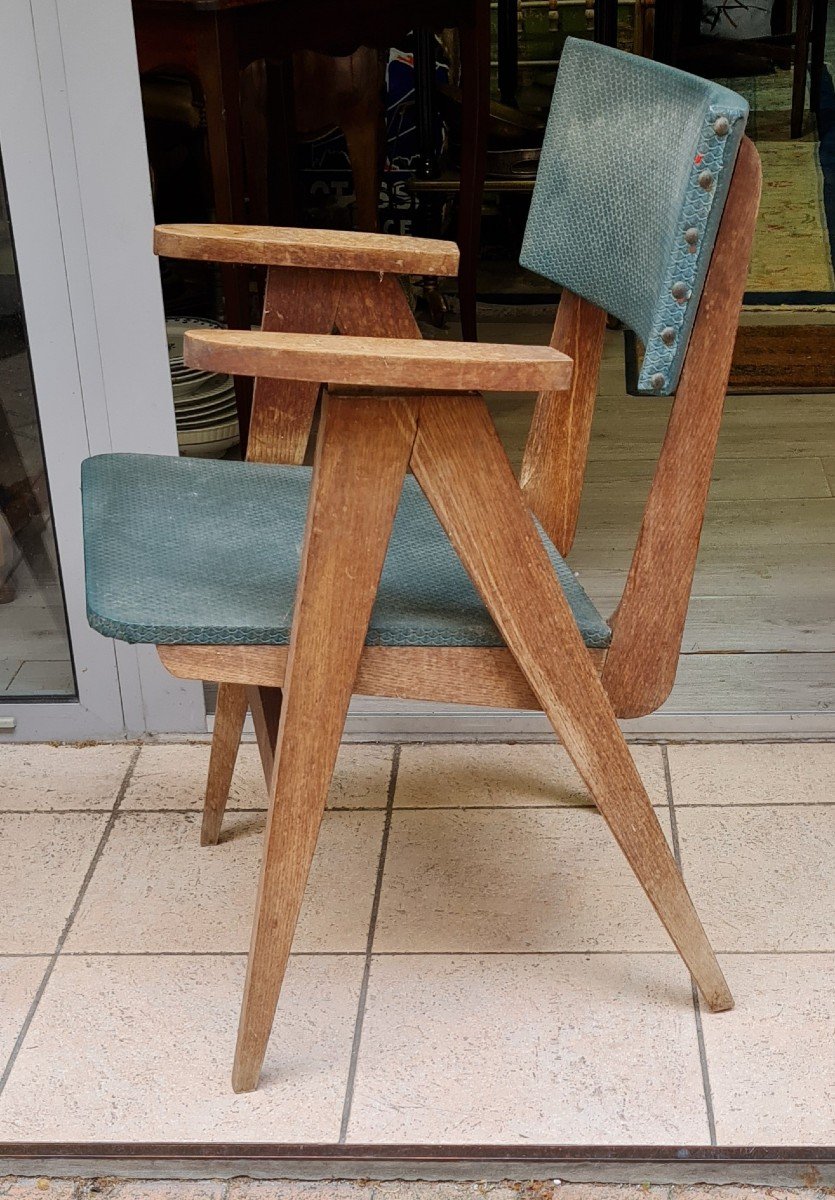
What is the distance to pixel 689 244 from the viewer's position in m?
1.11

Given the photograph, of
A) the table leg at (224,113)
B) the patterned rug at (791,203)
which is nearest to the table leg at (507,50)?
the patterned rug at (791,203)

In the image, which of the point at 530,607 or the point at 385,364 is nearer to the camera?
the point at 385,364

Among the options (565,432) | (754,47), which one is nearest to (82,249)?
(565,432)

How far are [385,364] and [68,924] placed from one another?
85 cm

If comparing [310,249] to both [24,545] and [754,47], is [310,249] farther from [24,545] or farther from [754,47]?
[754,47]

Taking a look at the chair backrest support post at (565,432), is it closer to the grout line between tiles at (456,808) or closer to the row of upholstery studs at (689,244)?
the row of upholstery studs at (689,244)

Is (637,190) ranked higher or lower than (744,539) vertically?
higher

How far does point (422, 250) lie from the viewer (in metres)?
1.26

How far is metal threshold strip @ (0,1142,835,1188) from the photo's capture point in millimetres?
1252

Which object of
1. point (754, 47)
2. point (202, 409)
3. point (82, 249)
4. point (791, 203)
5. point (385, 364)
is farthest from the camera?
point (754, 47)

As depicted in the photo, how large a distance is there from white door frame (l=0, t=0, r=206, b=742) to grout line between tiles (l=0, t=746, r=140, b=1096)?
0.16m

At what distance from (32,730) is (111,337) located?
0.58 m

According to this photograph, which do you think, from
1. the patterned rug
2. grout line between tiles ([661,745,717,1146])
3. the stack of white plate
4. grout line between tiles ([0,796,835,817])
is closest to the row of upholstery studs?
grout line between tiles ([661,745,717,1146])

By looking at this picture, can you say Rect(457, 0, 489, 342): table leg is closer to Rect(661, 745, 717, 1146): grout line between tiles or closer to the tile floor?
the tile floor
